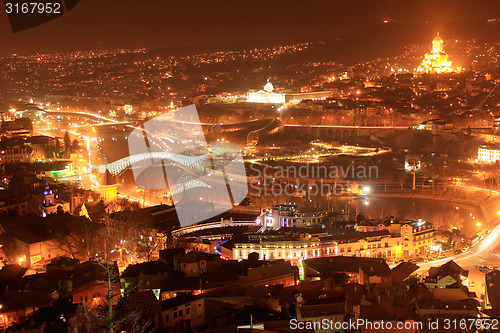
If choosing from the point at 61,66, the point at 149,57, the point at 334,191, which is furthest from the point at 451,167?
the point at 149,57

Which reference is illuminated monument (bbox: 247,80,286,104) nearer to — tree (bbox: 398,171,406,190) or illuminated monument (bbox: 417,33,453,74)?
illuminated monument (bbox: 417,33,453,74)

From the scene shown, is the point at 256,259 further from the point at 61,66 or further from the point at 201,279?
the point at 61,66

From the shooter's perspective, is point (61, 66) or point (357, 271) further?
point (61, 66)

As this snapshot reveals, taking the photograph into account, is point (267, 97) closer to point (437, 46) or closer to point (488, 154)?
point (437, 46)

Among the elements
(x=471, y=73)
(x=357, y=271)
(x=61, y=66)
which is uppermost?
(x=61, y=66)

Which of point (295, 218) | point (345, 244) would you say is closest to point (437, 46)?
point (295, 218)

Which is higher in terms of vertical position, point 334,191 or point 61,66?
point 61,66

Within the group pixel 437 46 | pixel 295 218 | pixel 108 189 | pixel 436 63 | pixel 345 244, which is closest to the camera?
pixel 345 244

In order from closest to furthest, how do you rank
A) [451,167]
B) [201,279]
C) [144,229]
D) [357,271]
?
[201,279], [357,271], [144,229], [451,167]
